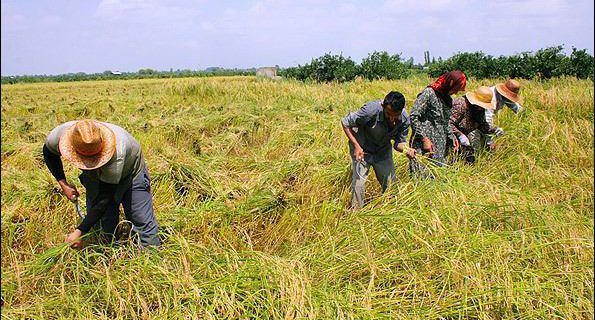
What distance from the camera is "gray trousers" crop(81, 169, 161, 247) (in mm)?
2658

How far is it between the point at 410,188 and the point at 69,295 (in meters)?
2.33

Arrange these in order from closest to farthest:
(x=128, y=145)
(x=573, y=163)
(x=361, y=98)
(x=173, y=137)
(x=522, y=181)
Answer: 1. (x=128, y=145)
2. (x=522, y=181)
3. (x=573, y=163)
4. (x=173, y=137)
5. (x=361, y=98)

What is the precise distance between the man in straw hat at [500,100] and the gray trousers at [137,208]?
9.93 ft

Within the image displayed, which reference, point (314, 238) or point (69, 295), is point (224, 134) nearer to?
point (314, 238)

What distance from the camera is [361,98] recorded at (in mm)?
8438

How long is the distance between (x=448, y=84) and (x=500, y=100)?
101cm

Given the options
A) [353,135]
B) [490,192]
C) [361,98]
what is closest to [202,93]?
[361,98]

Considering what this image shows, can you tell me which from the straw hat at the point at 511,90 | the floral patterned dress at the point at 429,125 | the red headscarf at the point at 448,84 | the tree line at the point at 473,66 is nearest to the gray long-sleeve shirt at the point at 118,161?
the floral patterned dress at the point at 429,125

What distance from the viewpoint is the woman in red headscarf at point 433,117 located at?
3412 millimetres

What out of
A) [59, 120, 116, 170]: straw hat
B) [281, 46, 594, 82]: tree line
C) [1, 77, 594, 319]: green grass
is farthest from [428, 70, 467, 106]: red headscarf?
[281, 46, 594, 82]: tree line

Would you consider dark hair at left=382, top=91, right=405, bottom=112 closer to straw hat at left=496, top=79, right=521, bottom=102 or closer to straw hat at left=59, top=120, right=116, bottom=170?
straw hat at left=496, top=79, right=521, bottom=102

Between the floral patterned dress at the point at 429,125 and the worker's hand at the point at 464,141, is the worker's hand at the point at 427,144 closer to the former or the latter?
the floral patterned dress at the point at 429,125

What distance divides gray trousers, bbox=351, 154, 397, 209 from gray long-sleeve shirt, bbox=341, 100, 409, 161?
6 centimetres

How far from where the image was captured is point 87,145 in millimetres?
2293
